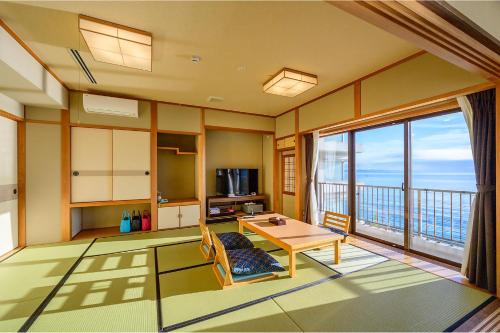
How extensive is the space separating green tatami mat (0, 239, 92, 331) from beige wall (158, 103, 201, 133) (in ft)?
8.35

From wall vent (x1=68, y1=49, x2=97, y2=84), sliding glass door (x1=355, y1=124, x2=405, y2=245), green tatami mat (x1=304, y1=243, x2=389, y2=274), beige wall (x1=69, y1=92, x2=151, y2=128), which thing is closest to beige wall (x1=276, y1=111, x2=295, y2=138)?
sliding glass door (x1=355, y1=124, x2=405, y2=245)

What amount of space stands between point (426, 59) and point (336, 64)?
984 mm

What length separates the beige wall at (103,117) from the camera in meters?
3.78

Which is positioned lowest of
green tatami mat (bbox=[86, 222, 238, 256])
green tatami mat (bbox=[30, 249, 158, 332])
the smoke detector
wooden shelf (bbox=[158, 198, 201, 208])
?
green tatami mat (bbox=[86, 222, 238, 256])

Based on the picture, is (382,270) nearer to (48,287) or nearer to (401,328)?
(401,328)

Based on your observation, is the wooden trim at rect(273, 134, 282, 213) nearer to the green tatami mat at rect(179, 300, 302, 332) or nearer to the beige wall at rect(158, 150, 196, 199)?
the beige wall at rect(158, 150, 196, 199)

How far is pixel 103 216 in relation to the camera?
4512 millimetres

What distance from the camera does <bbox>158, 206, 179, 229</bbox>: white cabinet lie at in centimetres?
436

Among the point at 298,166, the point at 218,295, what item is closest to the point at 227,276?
the point at 218,295

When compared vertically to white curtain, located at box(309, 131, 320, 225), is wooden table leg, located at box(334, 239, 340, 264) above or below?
below

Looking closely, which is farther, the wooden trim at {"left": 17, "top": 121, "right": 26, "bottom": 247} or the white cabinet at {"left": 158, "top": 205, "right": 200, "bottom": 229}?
the white cabinet at {"left": 158, "top": 205, "right": 200, "bottom": 229}

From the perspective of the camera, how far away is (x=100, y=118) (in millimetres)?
3951

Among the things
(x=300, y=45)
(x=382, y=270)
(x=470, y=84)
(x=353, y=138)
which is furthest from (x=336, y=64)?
(x=382, y=270)

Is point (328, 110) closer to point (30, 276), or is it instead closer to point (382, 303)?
point (382, 303)
